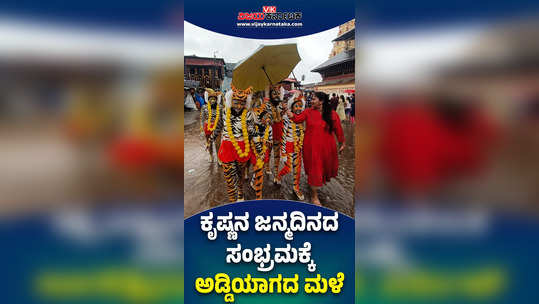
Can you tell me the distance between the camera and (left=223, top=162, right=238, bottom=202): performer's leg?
197cm

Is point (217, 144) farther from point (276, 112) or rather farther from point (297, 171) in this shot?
point (297, 171)

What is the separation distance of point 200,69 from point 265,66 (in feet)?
1.60

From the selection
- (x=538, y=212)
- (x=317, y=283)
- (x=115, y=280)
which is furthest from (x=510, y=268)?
(x=115, y=280)

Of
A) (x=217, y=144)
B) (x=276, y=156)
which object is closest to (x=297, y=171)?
(x=276, y=156)

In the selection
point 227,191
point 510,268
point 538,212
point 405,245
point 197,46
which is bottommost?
point 510,268

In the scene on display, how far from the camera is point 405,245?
1.85 meters

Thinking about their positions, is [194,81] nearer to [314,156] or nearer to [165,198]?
[165,198]

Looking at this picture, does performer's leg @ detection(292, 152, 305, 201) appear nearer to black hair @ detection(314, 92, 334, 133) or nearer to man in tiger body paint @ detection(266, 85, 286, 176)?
man in tiger body paint @ detection(266, 85, 286, 176)

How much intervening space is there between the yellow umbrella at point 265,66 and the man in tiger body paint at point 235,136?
0.08 metres

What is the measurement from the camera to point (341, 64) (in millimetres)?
1809

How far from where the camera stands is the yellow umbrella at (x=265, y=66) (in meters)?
1.84

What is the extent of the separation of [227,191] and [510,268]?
7.17ft

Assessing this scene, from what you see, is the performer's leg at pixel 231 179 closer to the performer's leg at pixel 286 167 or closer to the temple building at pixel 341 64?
the performer's leg at pixel 286 167

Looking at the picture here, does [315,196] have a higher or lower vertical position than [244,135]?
lower
